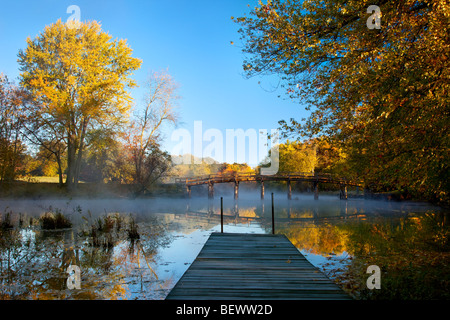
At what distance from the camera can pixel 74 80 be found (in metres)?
25.3

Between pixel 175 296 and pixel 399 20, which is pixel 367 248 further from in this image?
pixel 175 296

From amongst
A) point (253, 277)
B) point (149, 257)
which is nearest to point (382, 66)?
point (253, 277)

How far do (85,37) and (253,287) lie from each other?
28.5 metres

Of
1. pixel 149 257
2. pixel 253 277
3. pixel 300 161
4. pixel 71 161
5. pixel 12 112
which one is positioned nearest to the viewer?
pixel 253 277

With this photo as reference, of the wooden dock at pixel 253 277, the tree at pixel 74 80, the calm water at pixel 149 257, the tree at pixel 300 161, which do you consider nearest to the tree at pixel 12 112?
the tree at pixel 74 80

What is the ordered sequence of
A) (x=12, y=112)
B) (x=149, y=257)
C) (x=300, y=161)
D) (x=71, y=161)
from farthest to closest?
(x=300, y=161) → (x=71, y=161) → (x=12, y=112) → (x=149, y=257)

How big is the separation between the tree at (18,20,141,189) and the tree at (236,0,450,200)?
69.1 feet

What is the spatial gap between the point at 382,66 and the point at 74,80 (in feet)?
80.5

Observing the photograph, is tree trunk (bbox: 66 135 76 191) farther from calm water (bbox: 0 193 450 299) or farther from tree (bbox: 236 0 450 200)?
tree (bbox: 236 0 450 200)

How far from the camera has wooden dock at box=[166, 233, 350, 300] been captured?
14.3 feet

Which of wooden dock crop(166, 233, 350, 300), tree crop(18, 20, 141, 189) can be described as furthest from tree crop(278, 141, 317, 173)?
wooden dock crop(166, 233, 350, 300)

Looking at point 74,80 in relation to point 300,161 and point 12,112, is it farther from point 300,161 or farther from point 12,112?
point 300,161

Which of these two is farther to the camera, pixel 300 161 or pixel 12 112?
pixel 300 161
